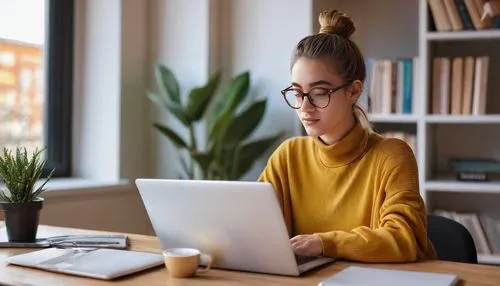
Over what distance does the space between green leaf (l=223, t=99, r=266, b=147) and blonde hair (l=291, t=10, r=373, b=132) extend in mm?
1258

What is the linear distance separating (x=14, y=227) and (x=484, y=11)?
81.6 inches

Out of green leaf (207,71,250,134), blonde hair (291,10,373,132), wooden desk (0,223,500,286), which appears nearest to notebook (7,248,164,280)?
wooden desk (0,223,500,286)

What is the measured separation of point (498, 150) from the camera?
2914 millimetres

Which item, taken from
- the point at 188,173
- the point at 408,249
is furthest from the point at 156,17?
the point at 408,249

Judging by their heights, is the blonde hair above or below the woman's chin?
above

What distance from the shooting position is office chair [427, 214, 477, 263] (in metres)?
1.58

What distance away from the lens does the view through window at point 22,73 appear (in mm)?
2807

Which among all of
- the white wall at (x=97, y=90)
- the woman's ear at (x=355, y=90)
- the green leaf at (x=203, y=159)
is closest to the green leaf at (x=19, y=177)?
the woman's ear at (x=355, y=90)

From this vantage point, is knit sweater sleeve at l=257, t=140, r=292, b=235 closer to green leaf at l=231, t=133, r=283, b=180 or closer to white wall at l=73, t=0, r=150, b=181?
green leaf at l=231, t=133, r=283, b=180

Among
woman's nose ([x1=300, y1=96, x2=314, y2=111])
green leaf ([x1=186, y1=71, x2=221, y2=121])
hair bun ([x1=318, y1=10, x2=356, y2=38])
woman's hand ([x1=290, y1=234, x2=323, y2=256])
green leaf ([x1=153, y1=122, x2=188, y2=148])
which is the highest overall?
hair bun ([x1=318, y1=10, x2=356, y2=38])

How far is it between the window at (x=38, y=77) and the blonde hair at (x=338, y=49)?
176cm

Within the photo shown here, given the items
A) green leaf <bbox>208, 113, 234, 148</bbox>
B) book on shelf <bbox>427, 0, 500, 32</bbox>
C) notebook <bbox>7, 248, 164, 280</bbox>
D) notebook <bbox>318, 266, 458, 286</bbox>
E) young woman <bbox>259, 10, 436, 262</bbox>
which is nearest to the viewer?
notebook <bbox>318, 266, 458, 286</bbox>

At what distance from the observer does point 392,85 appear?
9.27 feet

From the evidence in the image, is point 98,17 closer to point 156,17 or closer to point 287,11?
point 156,17
